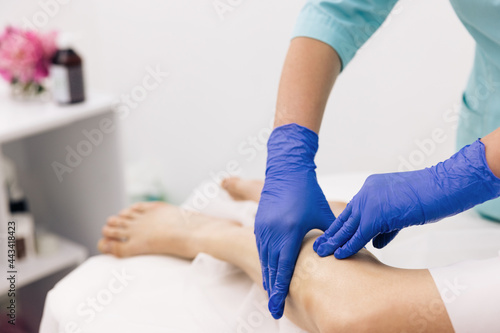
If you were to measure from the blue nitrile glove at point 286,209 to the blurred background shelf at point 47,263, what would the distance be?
1.04 metres

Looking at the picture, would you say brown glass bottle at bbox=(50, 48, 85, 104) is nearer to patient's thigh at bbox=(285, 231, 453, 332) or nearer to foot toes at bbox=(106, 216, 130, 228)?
foot toes at bbox=(106, 216, 130, 228)

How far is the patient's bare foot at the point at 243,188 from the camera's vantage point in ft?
4.34

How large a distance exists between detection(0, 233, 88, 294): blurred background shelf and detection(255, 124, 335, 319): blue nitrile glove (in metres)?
1.04

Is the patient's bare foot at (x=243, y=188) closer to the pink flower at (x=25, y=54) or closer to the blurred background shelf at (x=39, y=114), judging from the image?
the blurred background shelf at (x=39, y=114)

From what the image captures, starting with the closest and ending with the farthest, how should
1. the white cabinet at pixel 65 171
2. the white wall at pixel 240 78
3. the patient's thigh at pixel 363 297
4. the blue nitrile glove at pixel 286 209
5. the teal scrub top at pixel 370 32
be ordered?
1. the patient's thigh at pixel 363 297
2. the blue nitrile glove at pixel 286 209
3. the teal scrub top at pixel 370 32
4. the white wall at pixel 240 78
5. the white cabinet at pixel 65 171

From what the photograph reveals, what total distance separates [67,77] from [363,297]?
1.31m

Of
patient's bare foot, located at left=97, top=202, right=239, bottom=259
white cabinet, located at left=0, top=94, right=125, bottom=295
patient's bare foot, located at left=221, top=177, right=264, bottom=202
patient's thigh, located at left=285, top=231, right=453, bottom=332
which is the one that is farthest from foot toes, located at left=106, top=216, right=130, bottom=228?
patient's thigh, located at left=285, top=231, right=453, bottom=332

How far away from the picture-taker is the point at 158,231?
1.22 m

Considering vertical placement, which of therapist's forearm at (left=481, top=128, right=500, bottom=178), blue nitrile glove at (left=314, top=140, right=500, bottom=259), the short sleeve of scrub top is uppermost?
the short sleeve of scrub top

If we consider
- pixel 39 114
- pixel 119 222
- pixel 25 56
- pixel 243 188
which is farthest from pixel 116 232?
pixel 25 56

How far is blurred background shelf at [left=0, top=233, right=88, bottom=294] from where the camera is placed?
1.73 metres

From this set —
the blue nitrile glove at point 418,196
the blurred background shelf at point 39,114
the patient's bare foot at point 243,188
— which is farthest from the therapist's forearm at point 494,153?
the blurred background shelf at point 39,114

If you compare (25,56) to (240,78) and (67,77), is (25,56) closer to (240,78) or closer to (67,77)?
(67,77)

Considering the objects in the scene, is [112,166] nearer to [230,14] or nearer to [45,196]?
[45,196]
